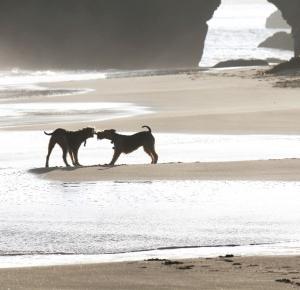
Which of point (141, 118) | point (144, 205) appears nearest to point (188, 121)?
point (141, 118)

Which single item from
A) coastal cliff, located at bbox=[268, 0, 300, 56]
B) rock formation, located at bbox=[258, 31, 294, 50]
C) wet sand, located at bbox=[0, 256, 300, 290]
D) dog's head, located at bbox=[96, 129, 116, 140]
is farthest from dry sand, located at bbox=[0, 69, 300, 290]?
rock formation, located at bbox=[258, 31, 294, 50]

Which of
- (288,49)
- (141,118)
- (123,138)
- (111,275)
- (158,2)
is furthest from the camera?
(288,49)

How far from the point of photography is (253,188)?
12.1 meters

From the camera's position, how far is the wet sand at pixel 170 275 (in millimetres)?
6793

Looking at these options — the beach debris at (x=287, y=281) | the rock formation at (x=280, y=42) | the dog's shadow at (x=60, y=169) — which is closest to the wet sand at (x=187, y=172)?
the dog's shadow at (x=60, y=169)

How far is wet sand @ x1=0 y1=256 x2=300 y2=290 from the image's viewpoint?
6793 millimetres

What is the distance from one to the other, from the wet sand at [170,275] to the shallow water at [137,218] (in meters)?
0.50

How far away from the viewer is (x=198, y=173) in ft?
44.0

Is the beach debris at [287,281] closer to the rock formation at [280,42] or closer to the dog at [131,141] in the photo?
the dog at [131,141]

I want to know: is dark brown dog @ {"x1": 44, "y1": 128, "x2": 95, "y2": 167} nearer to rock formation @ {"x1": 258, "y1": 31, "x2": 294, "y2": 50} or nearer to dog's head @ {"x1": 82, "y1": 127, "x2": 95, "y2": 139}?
dog's head @ {"x1": 82, "y1": 127, "x2": 95, "y2": 139}

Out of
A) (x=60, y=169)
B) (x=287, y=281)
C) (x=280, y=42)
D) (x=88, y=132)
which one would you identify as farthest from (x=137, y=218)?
(x=280, y=42)

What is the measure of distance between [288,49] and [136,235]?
124411 millimetres

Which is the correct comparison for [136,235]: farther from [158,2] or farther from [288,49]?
[288,49]

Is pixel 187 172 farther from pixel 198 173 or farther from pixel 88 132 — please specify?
pixel 88 132
